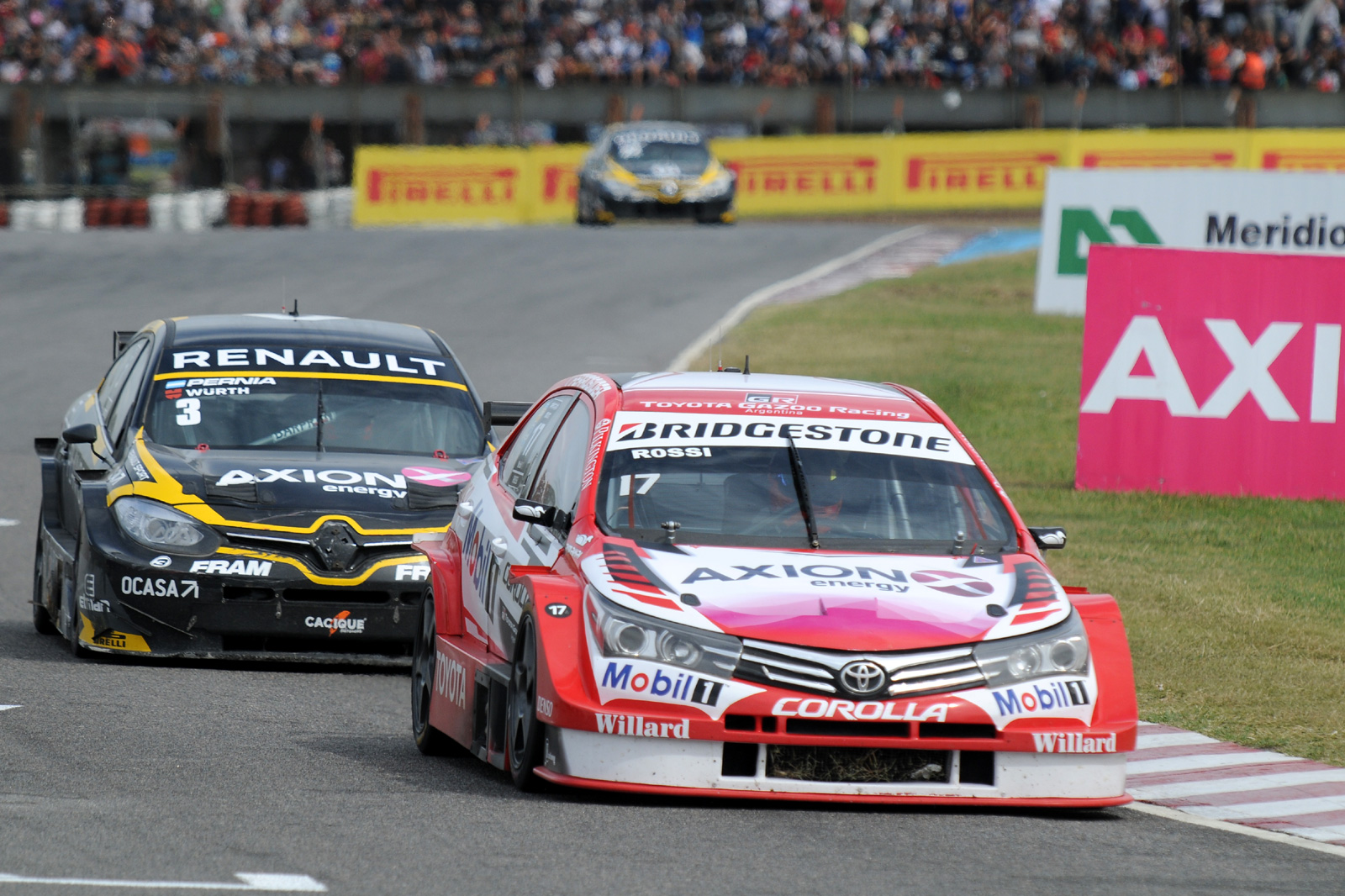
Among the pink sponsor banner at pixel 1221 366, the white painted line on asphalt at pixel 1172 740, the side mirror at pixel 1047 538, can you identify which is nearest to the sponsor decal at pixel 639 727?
the side mirror at pixel 1047 538

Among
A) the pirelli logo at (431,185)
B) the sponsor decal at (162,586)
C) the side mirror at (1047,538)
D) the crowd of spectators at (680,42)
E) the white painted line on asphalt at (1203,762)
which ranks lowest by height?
the pirelli logo at (431,185)

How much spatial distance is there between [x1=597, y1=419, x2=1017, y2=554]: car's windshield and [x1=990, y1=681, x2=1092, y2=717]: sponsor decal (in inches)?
25.6

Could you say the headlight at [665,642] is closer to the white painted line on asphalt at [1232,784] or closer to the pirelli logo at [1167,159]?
the white painted line on asphalt at [1232,784]

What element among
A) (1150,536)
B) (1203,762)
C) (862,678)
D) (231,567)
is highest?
(862,678)

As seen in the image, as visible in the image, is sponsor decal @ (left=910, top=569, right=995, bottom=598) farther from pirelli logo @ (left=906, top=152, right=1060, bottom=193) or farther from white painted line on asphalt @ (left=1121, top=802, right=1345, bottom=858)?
pirelli logo @ (left=906, top=152, right=1060, bottom=193)

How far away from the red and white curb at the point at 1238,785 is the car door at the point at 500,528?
6.97 feet

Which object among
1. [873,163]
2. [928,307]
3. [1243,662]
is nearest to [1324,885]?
[1243,662]

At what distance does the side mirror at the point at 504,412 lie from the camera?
945cm

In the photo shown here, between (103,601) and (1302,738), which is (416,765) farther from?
(1302,738)

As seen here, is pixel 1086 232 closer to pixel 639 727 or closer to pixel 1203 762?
pixel 1203 762

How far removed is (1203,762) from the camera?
7668 millimetres

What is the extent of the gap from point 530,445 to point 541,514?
1.10 metres

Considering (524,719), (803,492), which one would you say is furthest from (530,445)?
(524,719)

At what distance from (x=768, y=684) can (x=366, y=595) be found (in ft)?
12.0
